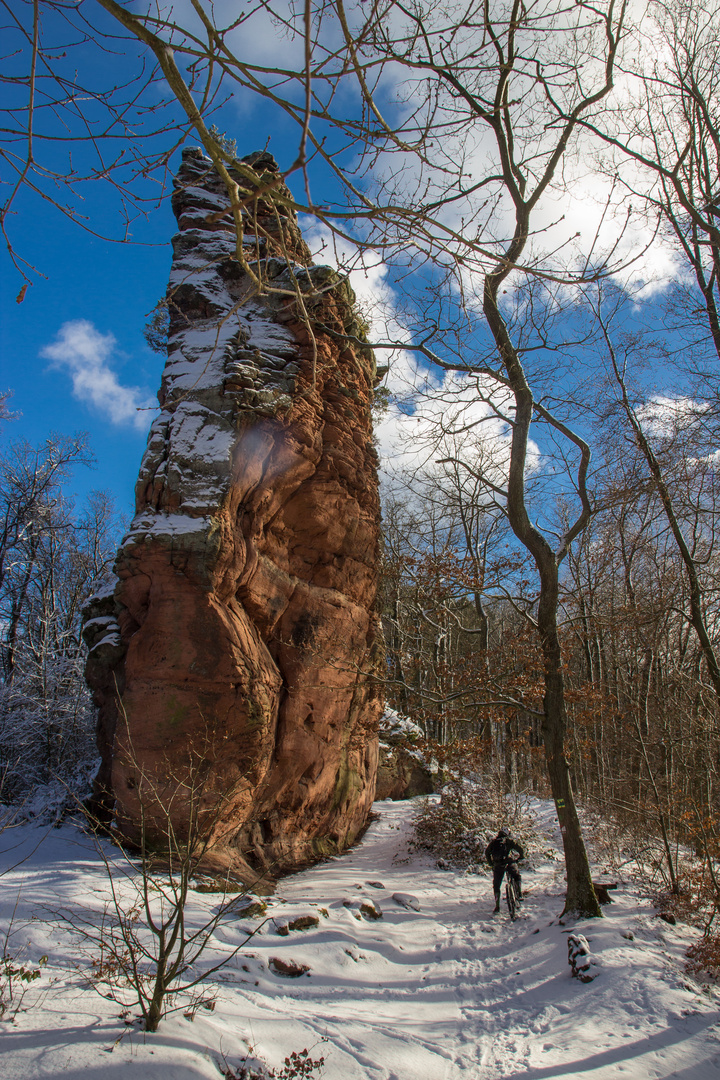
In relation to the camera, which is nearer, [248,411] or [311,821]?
[248,411]

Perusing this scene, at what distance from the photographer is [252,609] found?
30.7 ft

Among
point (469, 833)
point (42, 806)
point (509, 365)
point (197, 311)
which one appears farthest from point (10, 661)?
point (509, 365)

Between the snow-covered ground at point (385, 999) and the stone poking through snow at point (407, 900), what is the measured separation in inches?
2.7

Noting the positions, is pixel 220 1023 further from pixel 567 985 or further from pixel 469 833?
pixel 469 833

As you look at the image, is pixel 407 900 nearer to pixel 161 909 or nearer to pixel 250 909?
pixel 250 909

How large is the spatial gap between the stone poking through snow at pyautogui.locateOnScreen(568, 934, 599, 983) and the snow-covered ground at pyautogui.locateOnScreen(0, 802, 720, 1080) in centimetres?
8

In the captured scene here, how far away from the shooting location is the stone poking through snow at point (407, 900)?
8.58m

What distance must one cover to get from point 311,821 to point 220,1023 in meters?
6.34

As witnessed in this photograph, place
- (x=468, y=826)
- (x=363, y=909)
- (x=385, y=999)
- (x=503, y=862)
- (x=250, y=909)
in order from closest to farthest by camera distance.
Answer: (x=385, y=999)
(x=250, y=909)
(x=363, y=909)
(x=503, y=862)
(x=468, y=826)

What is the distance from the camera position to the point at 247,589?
921 centimetres

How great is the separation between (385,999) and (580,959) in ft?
7.53

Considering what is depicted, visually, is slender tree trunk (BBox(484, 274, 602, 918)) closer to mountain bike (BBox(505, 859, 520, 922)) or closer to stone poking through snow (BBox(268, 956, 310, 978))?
mountain bike (BBox(505, 859, 520, 922))

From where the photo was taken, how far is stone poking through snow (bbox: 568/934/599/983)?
6.00m

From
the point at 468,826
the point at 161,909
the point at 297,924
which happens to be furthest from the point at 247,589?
the point at 468,826
